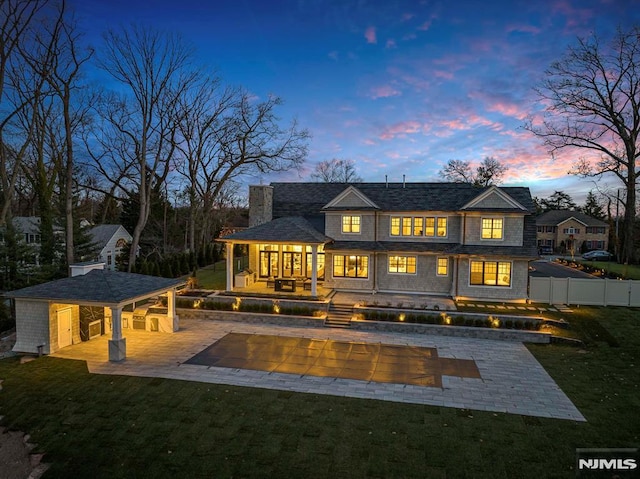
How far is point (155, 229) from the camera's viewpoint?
4200 centimetres

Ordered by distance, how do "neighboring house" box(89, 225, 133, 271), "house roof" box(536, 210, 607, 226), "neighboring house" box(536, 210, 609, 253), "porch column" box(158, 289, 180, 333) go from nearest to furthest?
"porch column" box(158, 289, 180, 333) < "neighboring house" box(89, 225, 133, 271) < "neighboring house" box(536, 210, 609, 253) < "house roof" box(536, 210, 607, 226)

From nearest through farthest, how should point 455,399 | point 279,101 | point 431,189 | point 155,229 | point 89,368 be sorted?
point 455,399 < point 89,368 < point 431,189 < point 279,101 < point 155,229

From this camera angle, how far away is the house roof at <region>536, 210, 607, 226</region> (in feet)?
175

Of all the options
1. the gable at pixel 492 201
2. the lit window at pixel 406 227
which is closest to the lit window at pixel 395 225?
the lit window at pixel 406 227

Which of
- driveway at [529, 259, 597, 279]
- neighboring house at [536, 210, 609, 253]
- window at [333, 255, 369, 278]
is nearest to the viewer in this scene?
window at [333, 255, 369, 278]

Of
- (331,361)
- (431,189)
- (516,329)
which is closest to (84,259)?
(331,361)

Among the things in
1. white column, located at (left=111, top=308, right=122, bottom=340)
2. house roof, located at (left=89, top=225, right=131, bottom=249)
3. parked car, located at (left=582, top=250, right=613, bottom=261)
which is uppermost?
house roof, located at (left=89, top=225, right=131, bottom=249)

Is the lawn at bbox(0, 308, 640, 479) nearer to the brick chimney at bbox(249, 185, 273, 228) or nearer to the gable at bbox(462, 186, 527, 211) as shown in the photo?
the gable at bbox(462, 186, 527, 211)

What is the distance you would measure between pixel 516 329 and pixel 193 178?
2860cm

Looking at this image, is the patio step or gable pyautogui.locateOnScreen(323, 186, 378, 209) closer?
the patio step

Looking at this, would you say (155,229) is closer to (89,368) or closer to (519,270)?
(89,368)

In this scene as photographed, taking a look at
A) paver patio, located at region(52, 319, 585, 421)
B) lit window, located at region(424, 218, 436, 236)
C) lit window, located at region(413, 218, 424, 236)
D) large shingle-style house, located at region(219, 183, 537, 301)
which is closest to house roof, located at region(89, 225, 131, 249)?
large shingle-style house, located at region(219, 183, 537, 301)

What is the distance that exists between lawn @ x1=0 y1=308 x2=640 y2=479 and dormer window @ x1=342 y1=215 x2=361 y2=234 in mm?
13861

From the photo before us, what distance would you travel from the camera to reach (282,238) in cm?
2172
